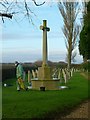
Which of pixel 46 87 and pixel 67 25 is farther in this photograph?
pixel 67 25

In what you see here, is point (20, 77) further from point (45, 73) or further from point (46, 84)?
point (45, 73)

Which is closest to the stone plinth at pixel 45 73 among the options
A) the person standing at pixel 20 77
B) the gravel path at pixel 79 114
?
the person standing at pixel 20 77

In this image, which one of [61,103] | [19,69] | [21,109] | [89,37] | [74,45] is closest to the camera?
[21,109]

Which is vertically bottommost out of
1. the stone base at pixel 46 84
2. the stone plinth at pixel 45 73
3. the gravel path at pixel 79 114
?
the gravel path at pixel 79 114

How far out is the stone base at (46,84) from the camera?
2586 cm

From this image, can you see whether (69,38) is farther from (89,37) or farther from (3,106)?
(3,106)

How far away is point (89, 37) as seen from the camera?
1657 inches

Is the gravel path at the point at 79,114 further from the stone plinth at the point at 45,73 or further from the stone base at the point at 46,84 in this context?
Result: the stone plinth at the point at 45,73

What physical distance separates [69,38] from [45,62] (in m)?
39.4

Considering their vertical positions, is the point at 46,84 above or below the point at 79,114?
above

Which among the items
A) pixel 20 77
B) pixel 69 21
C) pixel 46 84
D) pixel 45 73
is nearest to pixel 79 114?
pixel 20 77

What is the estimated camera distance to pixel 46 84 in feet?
85.5

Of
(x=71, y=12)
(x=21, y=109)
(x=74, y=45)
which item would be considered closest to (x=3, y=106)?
(x=21, y=109)

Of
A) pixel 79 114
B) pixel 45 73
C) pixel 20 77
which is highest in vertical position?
pixel 45 73
